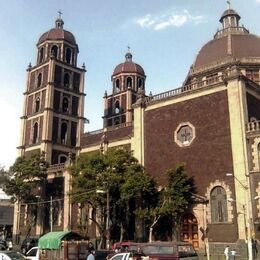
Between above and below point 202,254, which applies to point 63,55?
above

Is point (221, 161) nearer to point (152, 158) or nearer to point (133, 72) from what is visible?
point (152, 158)

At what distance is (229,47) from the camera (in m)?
46.2

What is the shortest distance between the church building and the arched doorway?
9cm

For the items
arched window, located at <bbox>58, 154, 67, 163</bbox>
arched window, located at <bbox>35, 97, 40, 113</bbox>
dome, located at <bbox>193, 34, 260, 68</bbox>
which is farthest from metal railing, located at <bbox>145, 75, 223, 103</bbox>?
arched window, located at <bbox>35, 97, 40, 113</bbox>

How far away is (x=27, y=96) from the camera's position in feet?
201

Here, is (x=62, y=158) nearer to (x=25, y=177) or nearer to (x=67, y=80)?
(x=25, y=177)

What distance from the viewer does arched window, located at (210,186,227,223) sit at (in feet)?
110

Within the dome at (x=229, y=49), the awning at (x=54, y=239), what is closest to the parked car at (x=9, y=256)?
the awning at (x=54, y=239)

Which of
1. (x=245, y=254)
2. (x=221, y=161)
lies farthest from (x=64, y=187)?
(x=245, y=254)

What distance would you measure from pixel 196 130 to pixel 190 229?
8744 millimetres

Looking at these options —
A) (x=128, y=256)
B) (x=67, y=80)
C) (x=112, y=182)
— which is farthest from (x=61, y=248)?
(x=67, y=80)

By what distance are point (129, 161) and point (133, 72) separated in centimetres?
3500

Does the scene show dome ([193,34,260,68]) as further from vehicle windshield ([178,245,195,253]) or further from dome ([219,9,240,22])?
vehicle windshield ([178,245,195,253])

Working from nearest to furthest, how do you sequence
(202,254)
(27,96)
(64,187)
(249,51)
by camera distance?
(202,254) → (249,51) → (64,187) → (27,96)
